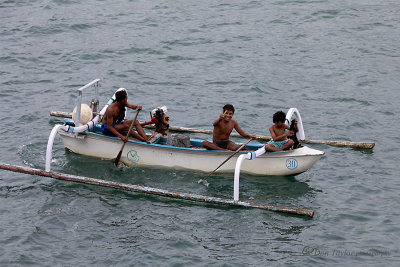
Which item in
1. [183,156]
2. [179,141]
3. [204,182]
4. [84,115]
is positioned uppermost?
[84,115]

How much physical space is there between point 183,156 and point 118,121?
74.0 inches

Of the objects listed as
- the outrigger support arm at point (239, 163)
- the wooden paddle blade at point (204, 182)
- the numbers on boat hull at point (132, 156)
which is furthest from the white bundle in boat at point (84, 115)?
the outrigger support arm at point (239, 163)

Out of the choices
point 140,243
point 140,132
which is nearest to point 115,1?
point 140,132

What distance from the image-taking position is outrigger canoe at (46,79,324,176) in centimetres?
1448

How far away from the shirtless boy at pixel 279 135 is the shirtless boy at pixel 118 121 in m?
3.00

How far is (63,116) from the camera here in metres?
18.2

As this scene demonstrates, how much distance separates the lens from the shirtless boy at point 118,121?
15.3 metres

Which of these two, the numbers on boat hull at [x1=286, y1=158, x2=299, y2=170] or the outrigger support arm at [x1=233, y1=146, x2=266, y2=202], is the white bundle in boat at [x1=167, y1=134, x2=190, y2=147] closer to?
the outrigger support arm at [x1=233, y1=146, x2=266, y2=202]

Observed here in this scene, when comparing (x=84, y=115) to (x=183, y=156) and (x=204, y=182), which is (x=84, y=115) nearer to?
(x=183, y=156)

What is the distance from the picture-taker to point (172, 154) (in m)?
15.1

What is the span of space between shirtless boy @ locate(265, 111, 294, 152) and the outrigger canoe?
0.57 ft

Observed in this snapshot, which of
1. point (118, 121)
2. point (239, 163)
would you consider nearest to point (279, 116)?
point (239, 163)

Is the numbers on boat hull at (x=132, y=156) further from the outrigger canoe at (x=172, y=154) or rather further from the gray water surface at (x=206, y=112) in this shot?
the gray water surface at (x=206, y=112)

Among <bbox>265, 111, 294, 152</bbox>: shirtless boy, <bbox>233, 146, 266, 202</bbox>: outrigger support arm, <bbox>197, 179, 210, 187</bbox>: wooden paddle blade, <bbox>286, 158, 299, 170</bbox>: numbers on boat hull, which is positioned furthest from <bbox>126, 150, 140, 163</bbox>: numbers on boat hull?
<bbox>286, 158, 299, 170</bbox>: numbers on boat hull
